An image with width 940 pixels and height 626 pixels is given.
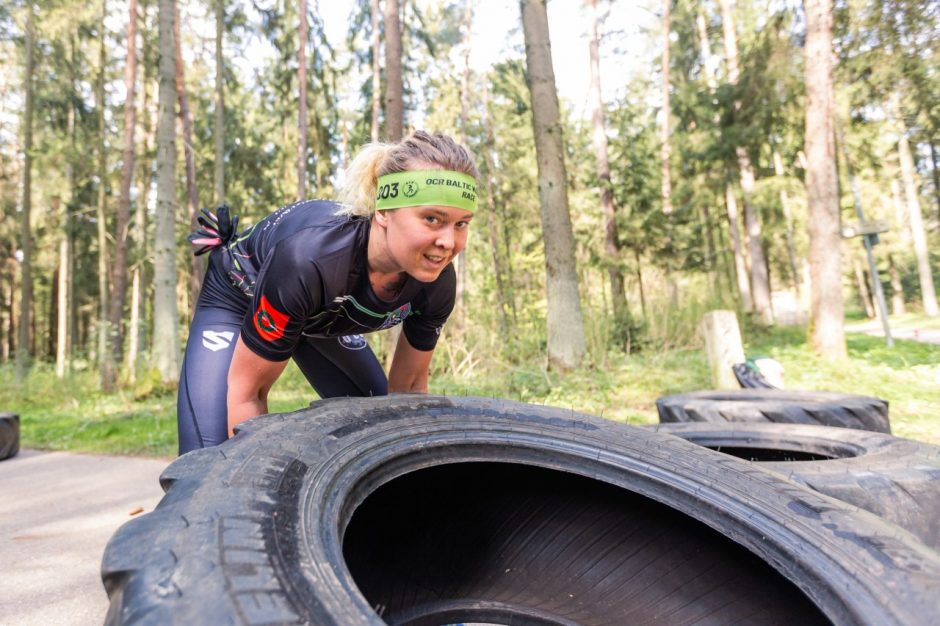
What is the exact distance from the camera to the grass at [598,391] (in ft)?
19.9

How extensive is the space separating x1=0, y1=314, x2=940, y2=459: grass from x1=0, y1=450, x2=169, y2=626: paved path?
64cm

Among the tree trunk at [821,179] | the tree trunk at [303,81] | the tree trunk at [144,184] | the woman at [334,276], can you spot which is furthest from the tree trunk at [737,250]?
the woman at [334,276]

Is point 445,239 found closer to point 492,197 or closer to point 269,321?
point 269,321

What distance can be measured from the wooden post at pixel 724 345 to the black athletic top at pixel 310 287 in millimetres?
4325

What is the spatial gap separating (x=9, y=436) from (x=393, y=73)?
753 centimetres

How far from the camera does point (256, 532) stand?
1101 mm

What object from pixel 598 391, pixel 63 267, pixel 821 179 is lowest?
pixel 598 391

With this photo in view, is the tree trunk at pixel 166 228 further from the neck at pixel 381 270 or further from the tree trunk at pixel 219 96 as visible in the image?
the neck at pixel 381 270

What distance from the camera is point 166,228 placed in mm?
10898

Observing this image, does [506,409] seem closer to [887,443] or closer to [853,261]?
[887,443]

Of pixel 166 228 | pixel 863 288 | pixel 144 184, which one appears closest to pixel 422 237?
pixel 166 228

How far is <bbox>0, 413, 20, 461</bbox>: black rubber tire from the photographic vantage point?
6043 millimetres

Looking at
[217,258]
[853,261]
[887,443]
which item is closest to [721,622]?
[887,443]

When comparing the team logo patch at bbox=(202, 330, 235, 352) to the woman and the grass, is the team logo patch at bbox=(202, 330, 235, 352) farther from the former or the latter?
the grass
